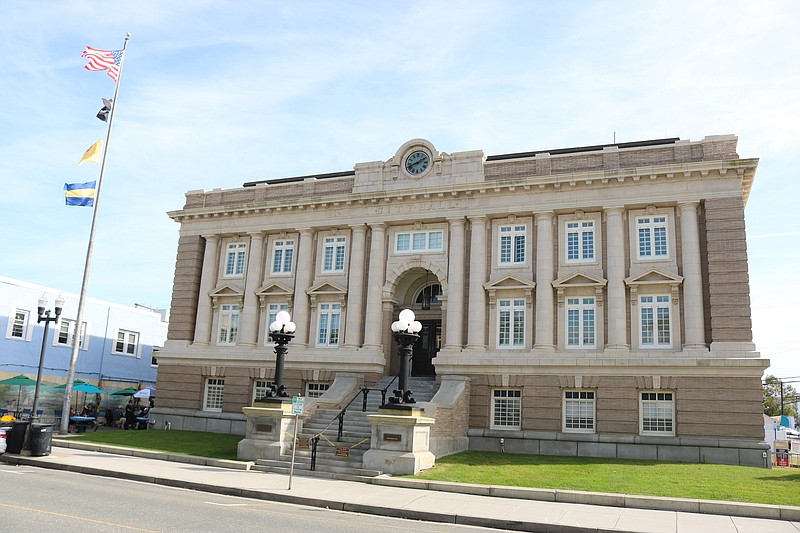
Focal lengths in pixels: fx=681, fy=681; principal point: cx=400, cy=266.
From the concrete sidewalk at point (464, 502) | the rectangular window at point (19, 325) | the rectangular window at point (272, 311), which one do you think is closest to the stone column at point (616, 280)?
the concrete sidewalk at point (464, 502)

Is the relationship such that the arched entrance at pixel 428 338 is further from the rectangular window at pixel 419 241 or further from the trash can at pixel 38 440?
the trash can at pixel 38 440

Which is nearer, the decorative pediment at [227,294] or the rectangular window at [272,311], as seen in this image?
the rectangular window at [272,311]

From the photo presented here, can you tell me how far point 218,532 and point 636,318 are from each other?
2160cm

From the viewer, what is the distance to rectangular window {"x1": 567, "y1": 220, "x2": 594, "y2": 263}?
30.1 meters

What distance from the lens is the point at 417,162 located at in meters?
33.5

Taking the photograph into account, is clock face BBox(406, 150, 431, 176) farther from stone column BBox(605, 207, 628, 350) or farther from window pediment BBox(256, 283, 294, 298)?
stone column BBox(605, 207, 628, 350)

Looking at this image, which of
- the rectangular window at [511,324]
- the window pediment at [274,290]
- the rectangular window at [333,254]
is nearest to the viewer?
the rectangular window at [511,324]

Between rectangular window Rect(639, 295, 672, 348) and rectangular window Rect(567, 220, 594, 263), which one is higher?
rectangular window Rect(567, 220, 594, 263)

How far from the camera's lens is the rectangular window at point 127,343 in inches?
2044

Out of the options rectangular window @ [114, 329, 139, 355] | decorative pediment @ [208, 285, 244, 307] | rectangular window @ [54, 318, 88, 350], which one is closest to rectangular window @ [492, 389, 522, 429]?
decorative pediment @ [208, 285, 244, 307]

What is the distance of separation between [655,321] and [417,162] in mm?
13319

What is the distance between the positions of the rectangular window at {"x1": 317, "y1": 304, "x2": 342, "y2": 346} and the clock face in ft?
25.1

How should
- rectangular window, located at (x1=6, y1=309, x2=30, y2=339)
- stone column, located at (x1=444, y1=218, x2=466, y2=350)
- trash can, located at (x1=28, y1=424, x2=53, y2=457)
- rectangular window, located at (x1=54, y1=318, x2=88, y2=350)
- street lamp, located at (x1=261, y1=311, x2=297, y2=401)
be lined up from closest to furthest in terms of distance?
trash can, located at (x1=28, y1=424, x2=53, y2=457)
street lamp, located at (x1=261, y1=311, x2=297, y2=401)
stone column, located at (x1=444, y1=218, x2=466, y2=350)
rectangular window, located at (x1=6, y1=309, x2=30, y2=339)
rectangular window, located at (x1=54, y1=318, x2=88, y2=350)

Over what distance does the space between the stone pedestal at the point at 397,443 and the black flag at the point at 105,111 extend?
21.5 m
